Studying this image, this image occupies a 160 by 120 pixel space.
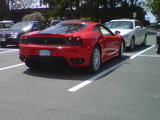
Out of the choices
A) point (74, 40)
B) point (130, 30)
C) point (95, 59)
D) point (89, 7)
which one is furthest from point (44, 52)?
point (89, 7)

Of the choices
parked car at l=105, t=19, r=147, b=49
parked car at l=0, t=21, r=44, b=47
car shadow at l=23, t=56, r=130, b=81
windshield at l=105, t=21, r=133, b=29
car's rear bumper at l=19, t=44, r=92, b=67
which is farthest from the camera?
parked car at l=0, t=21, r=44, b=47

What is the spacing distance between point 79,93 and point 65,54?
1.45 meters

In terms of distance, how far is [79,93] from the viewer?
4.81m

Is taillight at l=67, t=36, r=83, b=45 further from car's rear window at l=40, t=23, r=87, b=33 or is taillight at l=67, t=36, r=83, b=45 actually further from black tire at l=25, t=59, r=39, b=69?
black tire at l=25, t=59, r=39, b=69

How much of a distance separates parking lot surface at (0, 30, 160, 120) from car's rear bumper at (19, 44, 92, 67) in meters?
0.38

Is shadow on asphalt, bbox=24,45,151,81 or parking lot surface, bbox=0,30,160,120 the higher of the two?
shadow on asphalt, bbox=24,45,151,81

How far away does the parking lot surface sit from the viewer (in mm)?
3797

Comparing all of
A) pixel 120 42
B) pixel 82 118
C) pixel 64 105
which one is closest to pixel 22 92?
pixel 64 105

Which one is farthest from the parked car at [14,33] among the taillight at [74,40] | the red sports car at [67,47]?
the taillight at [74,40]

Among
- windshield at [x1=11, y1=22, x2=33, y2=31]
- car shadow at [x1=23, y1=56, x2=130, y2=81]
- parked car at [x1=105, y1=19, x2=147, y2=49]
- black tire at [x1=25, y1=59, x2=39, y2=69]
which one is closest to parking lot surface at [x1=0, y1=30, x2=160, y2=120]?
car shadow at [x1=23, y1=56, x2=130, y2=81]

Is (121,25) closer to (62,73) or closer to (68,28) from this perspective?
(68,28)

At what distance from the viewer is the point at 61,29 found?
6.78 meters

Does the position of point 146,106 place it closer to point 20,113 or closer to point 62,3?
point 20,113

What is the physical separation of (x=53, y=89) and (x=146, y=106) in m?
1.83
